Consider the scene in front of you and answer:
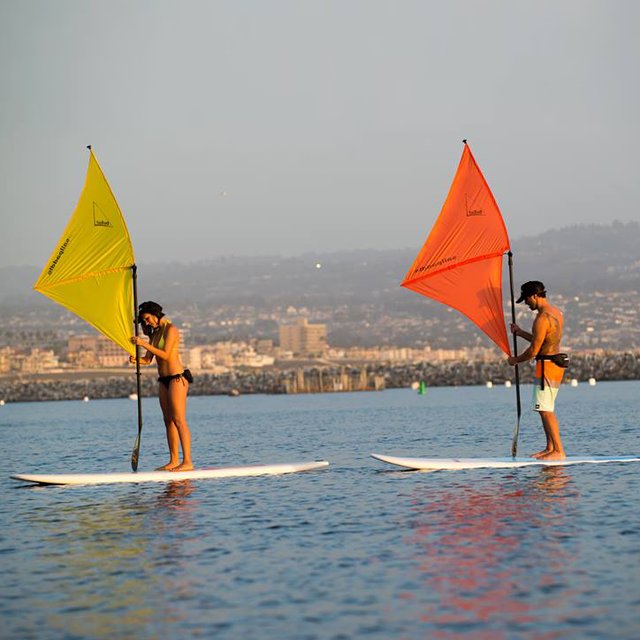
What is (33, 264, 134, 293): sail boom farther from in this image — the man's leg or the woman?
the man's leg

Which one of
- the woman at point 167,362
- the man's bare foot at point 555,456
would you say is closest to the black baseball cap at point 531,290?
the man's bare foot at point 555,456

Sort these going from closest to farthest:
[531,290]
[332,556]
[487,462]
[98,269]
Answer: [332,556] → [531,290] → [98,269] → [487,462]

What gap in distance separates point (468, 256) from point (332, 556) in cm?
798

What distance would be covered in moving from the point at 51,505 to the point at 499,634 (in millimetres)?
10822

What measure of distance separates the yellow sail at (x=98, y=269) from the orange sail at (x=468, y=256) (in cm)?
421

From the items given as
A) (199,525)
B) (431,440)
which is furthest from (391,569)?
(431,440)

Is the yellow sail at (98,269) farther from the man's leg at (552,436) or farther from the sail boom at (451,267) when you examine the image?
the man's leg at (552,436)

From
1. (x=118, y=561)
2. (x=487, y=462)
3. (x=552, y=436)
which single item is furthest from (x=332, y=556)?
(x=487, y=462)

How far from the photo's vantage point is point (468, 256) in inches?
829

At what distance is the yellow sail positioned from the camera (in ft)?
67.9

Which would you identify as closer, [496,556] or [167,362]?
[496,556]

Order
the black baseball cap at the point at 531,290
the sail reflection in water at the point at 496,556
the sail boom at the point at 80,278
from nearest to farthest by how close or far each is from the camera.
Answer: the sail reflection in water at the point at 496,556, the black baseball cap at the point at 531,290, the sail boom at the point at 80,278

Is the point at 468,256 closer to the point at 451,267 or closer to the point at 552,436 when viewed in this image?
the point at 451,267

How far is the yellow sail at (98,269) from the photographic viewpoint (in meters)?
20.7
